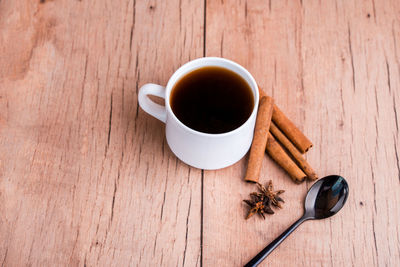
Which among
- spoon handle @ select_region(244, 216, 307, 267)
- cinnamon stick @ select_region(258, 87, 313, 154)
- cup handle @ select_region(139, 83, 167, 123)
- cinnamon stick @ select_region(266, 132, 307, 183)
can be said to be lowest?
spoon handle @ select_region(244, 216, 307, 267)

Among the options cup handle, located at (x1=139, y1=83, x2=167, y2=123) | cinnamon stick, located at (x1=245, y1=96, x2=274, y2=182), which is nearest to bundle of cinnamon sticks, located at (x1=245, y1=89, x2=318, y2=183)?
cinnamon stick, located at (x1=245, y1=96, x2=274, y2=182)

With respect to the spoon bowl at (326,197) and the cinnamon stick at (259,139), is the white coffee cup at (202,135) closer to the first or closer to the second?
the cinnamon stick at (259,139)

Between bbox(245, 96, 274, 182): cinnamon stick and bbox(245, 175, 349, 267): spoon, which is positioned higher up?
bbox(245, 96, 274, 182): cinnamon stick

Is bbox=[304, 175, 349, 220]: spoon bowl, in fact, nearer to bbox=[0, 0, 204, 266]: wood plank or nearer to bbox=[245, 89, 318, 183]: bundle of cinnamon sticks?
bbox=[245, 89, 318, 183]: bundle of cinnamon sticks

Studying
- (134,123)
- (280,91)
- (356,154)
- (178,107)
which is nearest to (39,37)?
(134,123)

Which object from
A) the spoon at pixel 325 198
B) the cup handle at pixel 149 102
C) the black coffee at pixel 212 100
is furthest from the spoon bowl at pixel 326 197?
the cup handle at pixel 149 102

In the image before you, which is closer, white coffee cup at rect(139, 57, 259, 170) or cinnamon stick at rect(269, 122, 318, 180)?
white coffee cup at rect(139, 57, 259, 170)

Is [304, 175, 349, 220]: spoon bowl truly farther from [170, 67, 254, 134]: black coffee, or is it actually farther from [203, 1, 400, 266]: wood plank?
[170, 67, 254, 134]: black coffee
